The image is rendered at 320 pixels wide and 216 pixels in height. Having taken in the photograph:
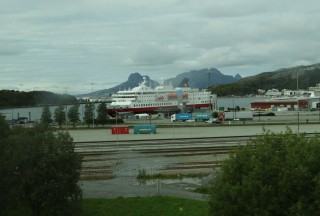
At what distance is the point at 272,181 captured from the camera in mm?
9523

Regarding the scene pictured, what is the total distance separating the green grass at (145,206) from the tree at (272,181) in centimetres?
576

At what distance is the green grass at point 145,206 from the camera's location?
16125mm

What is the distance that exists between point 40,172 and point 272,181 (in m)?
7.28

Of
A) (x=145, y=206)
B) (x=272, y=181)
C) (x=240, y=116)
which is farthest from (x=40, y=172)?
(x=240, y=116)

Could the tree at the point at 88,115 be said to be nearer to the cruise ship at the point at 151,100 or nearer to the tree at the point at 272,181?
the cruise ship at the point at 151,100

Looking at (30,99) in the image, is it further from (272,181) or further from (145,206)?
(272,181)

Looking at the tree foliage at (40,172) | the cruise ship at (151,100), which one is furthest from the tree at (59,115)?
the tree foliage at (40,172)

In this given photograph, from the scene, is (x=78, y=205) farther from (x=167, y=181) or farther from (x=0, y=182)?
(x=167, y=181)

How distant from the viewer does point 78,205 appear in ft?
48.5

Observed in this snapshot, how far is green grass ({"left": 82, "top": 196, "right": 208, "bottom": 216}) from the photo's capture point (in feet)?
52.9

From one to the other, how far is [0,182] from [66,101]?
59.0m

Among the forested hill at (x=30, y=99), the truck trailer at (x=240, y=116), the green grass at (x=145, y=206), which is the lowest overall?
the green grass at (x=145, y=206)

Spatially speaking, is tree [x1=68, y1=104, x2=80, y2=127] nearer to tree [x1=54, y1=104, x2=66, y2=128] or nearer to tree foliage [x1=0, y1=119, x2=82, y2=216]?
tree [x1=54, y1=104, x2=66, y2=128]

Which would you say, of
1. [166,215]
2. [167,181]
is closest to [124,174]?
[167,181]
